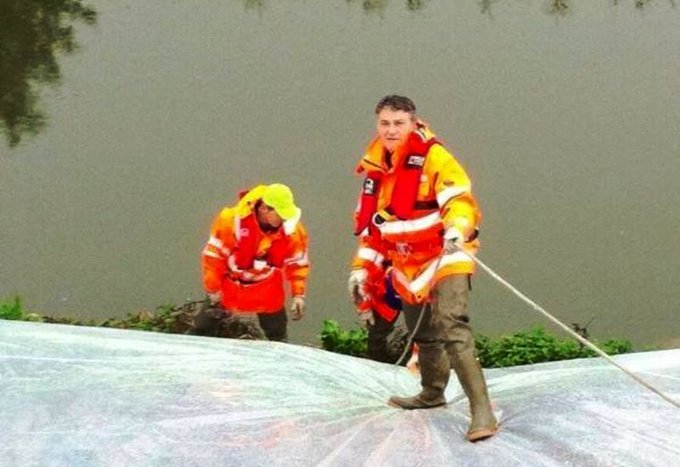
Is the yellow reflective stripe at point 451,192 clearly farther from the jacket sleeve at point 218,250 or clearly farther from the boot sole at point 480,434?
the jacket sleeve at point 218,250

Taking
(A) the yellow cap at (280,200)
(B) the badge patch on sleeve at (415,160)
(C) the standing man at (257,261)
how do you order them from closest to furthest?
(B) the badge patch on sleeve at (415,160) < (A) the yellow cap at (280,200) < (C) the standing man at (257,261)

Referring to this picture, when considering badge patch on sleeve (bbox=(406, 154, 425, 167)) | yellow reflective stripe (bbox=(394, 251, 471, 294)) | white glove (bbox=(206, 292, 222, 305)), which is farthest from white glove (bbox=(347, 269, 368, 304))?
white glove (bbox=(206, 292, 222, 305))

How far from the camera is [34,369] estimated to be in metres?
3.88

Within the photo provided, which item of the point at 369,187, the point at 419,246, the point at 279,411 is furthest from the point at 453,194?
the point at 279,411

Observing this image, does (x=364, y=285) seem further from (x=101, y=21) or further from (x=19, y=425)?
(x=101, y=21)

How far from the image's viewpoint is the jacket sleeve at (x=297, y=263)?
5.25m

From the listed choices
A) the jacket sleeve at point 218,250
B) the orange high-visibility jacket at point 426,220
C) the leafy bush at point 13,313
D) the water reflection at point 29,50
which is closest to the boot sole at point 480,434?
the orange high-visibility jacket at point 426,220

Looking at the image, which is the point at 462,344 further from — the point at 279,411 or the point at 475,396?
the point at 279,411

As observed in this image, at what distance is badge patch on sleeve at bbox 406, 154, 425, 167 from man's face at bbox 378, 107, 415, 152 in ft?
0.24

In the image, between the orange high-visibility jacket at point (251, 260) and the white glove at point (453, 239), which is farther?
the orange high-visibility jacket at point (251, 260)

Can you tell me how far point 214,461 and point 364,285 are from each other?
4.41 ft

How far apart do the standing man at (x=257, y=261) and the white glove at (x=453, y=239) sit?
1.62m

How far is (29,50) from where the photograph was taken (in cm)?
1018

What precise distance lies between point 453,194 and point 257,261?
189cm
